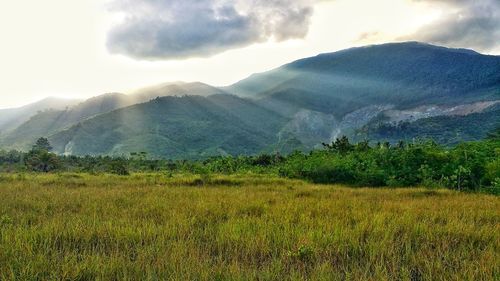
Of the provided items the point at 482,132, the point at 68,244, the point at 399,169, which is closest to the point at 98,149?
the point at 482,132

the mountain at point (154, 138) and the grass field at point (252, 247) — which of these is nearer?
the grass field at point (252, 247)

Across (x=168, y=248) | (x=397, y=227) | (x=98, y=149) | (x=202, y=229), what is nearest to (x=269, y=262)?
(x=168, y=248)

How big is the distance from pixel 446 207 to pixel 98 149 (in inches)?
6747

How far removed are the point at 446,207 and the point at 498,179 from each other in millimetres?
6395

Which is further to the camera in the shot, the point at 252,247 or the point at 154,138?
the point at 154,138

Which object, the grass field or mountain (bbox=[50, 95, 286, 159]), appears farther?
mountain (bbox=[50, 95, 286, 159])

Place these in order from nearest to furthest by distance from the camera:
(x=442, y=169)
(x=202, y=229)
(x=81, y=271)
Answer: (x=81, y=271) → (x=202, y=229) → (x=442, y=169)

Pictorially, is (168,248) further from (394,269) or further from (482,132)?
(482,132)

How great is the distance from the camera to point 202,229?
6.84 metres

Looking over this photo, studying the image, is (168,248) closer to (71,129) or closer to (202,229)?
(202,229)

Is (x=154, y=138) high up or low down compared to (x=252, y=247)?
down

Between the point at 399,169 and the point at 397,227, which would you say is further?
the point at 399,169

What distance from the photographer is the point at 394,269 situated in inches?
185

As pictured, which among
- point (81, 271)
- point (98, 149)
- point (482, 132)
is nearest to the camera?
point (81, 271)
